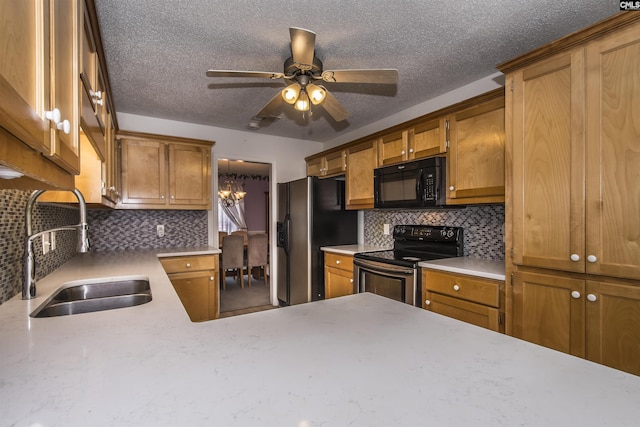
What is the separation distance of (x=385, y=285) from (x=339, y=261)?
0.83 meters

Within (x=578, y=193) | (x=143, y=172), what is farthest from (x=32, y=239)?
(x=578, y=193)

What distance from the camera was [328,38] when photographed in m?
1.98

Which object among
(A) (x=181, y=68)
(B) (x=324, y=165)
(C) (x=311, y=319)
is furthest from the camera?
(B) (x=324, y=165)

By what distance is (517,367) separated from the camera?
2.27 feet

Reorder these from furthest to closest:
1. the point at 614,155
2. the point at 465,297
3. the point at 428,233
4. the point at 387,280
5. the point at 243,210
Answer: the point at 243,210 → the point at 428,233 → the point at 387,280 → the point at 465,297 → the point at 614,155

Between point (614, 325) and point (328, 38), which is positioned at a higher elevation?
point (328, 38)

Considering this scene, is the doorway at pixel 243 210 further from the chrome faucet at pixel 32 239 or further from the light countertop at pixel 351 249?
the chrome faucet at pixel 32 239

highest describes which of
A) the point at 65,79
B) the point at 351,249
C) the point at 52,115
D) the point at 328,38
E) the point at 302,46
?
the point at 328,38

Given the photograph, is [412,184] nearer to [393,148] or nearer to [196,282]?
[393,148]

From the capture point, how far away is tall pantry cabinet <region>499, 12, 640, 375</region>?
1.39 meters

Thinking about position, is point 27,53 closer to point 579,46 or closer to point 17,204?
point 17,204

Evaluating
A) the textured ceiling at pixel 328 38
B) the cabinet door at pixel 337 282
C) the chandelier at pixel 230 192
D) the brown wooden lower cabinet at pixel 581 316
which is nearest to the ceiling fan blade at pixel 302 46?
the textured ceiling at pixel 328 38

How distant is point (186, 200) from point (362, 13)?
8.48 ft

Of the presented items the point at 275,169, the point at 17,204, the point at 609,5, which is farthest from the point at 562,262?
the point at 275,169
